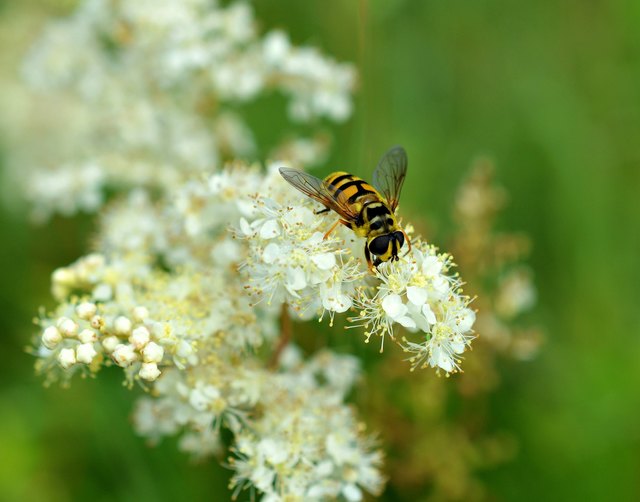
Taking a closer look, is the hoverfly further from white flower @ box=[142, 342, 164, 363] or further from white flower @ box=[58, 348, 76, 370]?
white flower @ box=[58, 348, 76, 370]

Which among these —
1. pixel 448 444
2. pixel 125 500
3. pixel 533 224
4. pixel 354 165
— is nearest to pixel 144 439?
pixel 125 500

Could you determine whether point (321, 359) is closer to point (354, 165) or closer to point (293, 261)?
point (293, 261)

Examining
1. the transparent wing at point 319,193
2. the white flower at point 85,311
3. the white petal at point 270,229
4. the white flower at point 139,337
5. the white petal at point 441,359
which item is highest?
the transparent wing at point 319,193

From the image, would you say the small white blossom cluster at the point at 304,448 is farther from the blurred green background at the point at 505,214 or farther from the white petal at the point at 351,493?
the blurred green background at the point at 505,214

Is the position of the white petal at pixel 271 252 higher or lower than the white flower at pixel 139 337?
higher

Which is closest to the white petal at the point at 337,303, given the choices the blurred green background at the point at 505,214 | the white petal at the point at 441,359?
the white petal at the point at 441,359

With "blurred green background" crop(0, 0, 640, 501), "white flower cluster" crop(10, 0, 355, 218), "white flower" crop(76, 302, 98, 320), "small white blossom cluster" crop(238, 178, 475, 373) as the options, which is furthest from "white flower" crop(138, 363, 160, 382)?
"white flower cluster" crop(10, 0, 355, 218)

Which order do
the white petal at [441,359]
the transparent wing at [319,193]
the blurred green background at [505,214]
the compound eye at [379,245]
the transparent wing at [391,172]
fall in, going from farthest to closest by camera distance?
the blurred green background at [505,214]
the transparent wing at [391,172]
the transparent wing at [319,193]
the compound eye at [379,245]
the white petal at [441,359]
